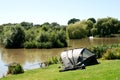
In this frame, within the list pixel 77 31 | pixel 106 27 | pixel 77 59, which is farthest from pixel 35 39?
pixel 77 59

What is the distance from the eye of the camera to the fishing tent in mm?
17062

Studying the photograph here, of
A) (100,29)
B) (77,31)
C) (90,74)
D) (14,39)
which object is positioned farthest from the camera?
(100,29)

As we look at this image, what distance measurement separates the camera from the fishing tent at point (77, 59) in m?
17.1

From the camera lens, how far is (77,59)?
1741 centimetres

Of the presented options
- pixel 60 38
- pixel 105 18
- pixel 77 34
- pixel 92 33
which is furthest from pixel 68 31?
pixel 60 38

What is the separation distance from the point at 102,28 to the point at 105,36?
3068mm

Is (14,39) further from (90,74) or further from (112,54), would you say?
(90,74)

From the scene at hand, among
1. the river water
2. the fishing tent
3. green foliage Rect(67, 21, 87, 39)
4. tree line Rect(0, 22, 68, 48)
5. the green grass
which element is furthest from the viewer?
green foliage Rect(67, 21, 87, 39)

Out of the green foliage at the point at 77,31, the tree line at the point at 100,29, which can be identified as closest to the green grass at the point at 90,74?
the green foliage at the point at 77,31

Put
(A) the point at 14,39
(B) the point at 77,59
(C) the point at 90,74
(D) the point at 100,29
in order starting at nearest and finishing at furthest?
1. (C) the point at 90,74
2. (B) the point at 77,59
3. (A) the point at 14,39
4. (D) the point at 100,29

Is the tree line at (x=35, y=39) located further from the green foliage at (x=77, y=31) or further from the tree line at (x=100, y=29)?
the tree line at (x=100, y=29)

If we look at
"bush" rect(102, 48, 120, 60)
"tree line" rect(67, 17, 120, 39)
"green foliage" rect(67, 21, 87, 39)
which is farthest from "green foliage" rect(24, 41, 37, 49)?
"bush" rect(102, 48, 120, 60)

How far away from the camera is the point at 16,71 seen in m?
19.0

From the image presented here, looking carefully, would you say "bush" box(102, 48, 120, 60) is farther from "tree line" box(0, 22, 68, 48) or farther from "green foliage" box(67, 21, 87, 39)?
"green foliage" box(67, 21, 87, 39)
